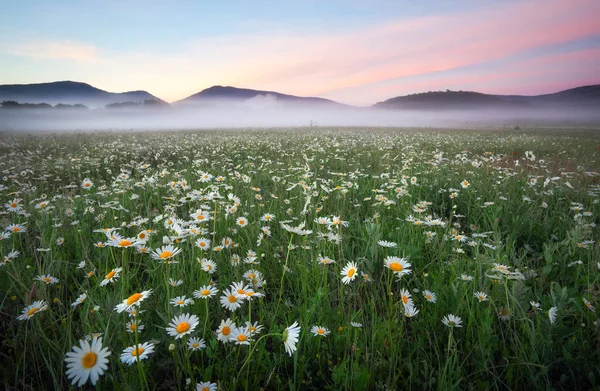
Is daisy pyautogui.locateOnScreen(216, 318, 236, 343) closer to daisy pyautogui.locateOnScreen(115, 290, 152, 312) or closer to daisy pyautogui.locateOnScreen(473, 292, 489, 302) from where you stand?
daisy pyautogui.locateOnScreen(115, 290, 152, 312)

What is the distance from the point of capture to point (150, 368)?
1.48 m

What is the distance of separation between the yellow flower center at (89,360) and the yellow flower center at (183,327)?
0.31 meters

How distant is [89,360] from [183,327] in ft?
1.09

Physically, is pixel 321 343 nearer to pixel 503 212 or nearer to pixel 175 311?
pixel 175 311

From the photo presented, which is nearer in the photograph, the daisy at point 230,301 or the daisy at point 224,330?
the daisy at point 224,330

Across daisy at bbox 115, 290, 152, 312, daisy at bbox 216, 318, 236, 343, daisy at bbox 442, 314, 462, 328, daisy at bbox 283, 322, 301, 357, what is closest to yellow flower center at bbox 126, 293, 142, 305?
daisy at bbox 115, 290, 152, 312

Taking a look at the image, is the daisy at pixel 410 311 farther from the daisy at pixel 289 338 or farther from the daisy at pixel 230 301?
the daisy at pixel 230 301

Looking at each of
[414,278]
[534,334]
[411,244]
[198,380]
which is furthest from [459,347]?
[198,380]

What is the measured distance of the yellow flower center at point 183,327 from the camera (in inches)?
48.4

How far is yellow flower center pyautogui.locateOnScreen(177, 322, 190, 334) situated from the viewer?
1229 millimetres

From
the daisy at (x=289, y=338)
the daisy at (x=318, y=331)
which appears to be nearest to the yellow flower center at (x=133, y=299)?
the daisy at (x=289, y=338)

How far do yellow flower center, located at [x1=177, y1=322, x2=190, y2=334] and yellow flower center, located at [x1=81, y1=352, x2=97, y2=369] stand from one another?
308 millimetres

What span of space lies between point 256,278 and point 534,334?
1.48 metres

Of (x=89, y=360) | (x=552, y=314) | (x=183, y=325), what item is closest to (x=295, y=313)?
(x=183, y=325)
